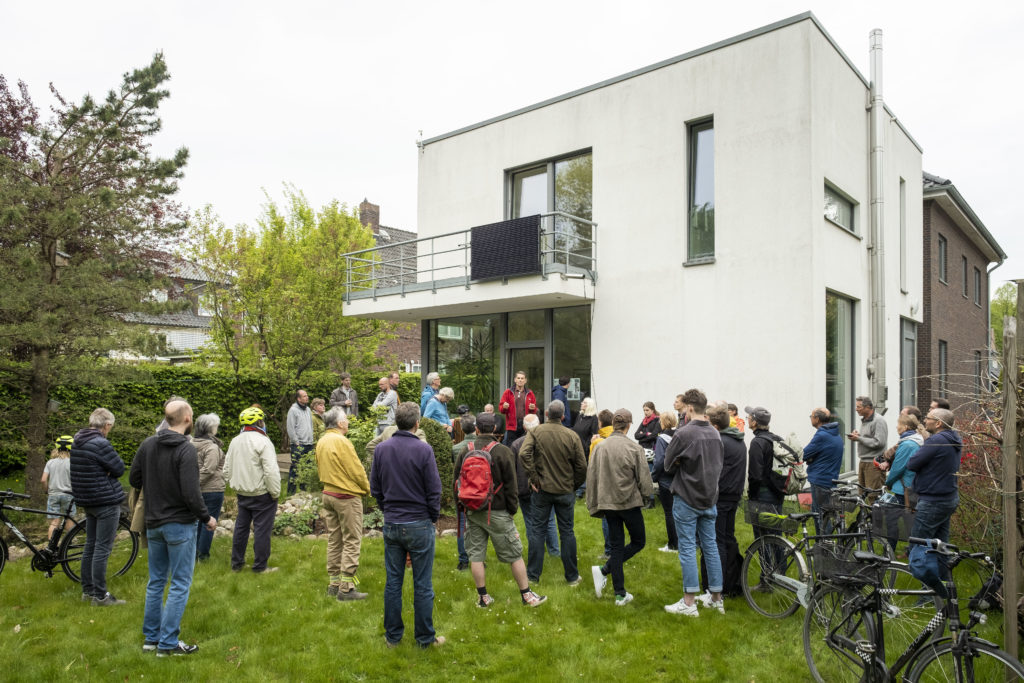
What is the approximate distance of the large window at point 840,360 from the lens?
11.6 metres

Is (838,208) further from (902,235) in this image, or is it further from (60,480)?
(60,480)

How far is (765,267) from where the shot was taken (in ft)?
36.1

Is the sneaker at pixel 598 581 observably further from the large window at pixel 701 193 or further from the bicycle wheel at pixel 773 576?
the large window at pixel 701 193

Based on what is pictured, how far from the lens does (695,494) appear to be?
5.94 m

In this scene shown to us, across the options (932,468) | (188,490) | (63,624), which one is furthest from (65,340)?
(932,468)

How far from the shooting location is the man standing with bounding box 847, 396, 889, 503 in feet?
28.5

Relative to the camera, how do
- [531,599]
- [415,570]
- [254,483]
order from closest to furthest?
[415,570]
[531,599]
[254,483]

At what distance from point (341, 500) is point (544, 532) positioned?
210 centimetres

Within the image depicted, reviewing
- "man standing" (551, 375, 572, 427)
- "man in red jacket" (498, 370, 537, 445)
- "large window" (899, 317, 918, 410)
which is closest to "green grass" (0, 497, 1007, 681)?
"man standing" (551, 375, 572, 427)

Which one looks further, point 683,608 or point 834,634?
point 683,608

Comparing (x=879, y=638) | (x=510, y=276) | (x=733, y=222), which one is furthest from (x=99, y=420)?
(x=733, y=222)

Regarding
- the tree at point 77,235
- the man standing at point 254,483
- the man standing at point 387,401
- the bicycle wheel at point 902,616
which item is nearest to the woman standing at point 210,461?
the man standing at point 254,483

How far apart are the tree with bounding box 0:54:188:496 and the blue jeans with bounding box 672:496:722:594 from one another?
7.65m

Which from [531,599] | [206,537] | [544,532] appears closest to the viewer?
[531,599]
